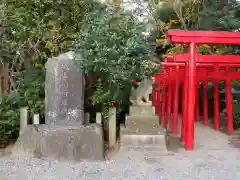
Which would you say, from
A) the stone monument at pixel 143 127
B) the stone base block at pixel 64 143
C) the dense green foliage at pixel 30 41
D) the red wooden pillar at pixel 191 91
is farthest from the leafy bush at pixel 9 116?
the red wooden pillar at pixel 191 91

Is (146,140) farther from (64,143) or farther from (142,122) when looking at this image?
(64,143)

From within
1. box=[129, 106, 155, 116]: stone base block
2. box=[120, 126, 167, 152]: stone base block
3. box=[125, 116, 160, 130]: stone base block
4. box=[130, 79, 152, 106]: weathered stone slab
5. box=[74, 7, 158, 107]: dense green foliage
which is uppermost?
box=[74, 7, 158, 107]: dense green foliage

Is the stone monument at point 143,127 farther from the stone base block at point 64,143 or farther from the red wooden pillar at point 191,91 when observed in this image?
the stone base block at point 64,143

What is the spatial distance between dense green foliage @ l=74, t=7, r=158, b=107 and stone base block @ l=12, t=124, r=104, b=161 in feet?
3.65

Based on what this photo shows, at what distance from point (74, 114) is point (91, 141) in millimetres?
643

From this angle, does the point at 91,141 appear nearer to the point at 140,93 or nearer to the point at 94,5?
the point at 140,93

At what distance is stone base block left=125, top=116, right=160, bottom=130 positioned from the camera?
7.78 metres

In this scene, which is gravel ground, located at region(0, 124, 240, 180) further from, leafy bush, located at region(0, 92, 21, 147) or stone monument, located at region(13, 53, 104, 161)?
leafy bush, located at region(0, 92, 21, 147)

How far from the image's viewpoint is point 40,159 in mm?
6254

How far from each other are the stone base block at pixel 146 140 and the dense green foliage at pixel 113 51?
87 centimetres

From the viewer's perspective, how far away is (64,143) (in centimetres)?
627

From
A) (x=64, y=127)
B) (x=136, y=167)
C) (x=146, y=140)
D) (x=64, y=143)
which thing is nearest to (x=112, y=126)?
(x=146, y=140)

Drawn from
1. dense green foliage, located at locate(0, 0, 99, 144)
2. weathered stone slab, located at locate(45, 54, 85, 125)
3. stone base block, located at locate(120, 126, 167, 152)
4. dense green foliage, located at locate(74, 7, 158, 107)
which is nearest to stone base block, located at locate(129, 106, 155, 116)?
stone base block, located at locate(120, 126, 167, 152)

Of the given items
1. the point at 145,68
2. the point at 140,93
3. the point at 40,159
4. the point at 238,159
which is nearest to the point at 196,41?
the point at 145,68
